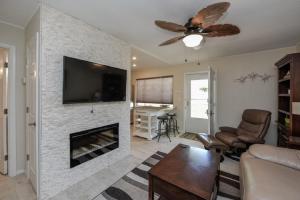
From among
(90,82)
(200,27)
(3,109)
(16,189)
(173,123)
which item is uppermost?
(200,27)

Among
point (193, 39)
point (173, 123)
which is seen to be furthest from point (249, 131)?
point (193, 39)

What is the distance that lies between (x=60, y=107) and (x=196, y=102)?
157 inches

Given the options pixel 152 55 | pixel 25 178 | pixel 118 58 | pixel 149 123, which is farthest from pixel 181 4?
pixel 25 178

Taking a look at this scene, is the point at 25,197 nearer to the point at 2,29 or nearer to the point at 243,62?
the point at 2,29

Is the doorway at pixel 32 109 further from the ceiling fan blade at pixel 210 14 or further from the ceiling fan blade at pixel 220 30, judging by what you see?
the ceiling fan blade at pixel 220 30

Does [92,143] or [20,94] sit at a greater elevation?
[20,94]

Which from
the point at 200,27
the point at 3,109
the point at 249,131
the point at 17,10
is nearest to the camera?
the point at 200,27

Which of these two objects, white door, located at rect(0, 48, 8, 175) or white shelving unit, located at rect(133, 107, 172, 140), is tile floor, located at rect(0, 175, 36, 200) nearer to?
white door, located at rect(0, 48, 8, 175)

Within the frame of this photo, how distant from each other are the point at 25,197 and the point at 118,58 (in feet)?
8.14

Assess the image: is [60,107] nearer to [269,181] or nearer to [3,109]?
[3,109]

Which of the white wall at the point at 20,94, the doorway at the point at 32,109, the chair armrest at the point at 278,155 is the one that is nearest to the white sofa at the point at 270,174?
the chair armrest at the point at 278,155

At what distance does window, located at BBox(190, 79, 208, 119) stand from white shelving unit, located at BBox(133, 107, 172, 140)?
3.77ft

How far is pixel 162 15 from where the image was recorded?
6.58 ft

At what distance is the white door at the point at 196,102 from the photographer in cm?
462
